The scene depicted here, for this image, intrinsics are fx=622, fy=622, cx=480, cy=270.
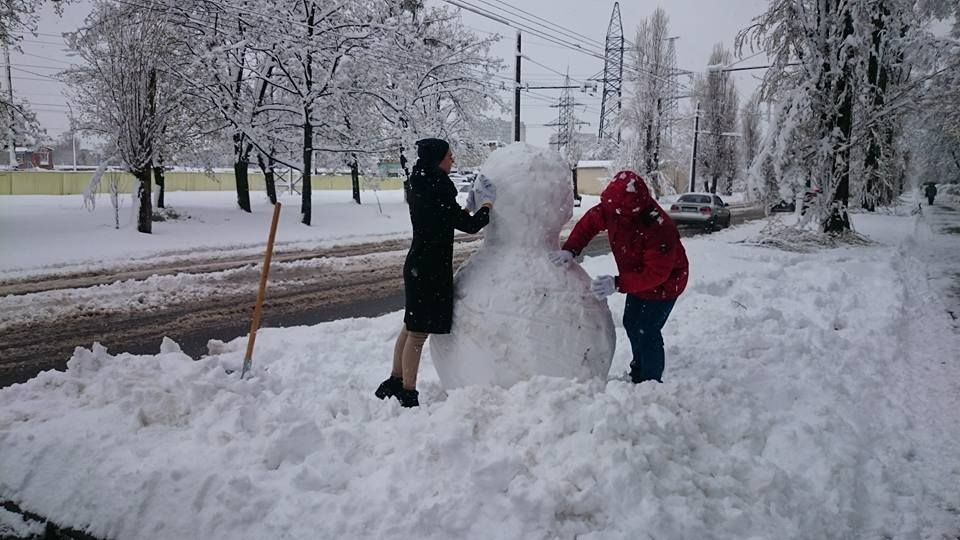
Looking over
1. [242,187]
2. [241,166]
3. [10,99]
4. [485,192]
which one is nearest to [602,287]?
[485,192]

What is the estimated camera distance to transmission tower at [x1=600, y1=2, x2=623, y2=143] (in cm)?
2833

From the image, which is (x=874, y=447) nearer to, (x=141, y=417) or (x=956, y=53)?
(x=141, y=417)

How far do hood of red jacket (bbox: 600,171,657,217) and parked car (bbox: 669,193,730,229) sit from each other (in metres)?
18.6

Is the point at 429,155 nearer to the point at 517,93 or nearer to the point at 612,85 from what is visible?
the point at 517,93

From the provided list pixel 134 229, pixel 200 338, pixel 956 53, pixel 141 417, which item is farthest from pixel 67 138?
pixel 956 53

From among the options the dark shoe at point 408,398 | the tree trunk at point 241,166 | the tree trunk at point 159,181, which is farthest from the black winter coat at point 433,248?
the tree trunk at point 241,166

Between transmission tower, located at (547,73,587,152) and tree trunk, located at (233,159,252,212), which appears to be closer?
tree trunk, located at (233,159,252,212)

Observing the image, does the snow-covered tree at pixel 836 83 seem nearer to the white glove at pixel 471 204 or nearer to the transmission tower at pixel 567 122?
the white glove at pixel 471 204

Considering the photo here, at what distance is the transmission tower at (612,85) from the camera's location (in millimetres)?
28333

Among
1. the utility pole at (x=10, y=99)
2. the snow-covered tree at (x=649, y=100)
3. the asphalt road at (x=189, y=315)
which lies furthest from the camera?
the snow-covered tree at (x=649, y=100)

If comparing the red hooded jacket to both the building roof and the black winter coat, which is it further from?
the building roof

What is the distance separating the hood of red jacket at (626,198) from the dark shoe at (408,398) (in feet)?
5.77

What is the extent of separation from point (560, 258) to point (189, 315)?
5.65m

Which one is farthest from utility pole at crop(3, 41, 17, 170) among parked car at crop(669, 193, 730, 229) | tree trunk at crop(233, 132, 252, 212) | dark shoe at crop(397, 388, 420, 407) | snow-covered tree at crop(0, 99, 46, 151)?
parked car at crop(669, 193, 730, 229)
